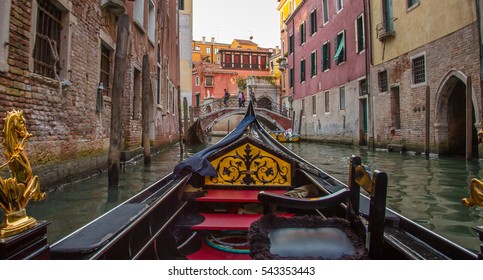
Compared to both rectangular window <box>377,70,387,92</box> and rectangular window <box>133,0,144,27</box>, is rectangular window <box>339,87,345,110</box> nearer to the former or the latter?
rectangular window <box>377,70,387,92</box>

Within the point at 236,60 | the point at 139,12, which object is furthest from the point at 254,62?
the point at 139,12

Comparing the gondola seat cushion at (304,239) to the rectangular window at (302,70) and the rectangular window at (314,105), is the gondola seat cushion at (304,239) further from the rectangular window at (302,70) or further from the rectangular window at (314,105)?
the rectangular window at (302,70)

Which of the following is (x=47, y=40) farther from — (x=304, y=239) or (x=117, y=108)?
(x=304, y=239)

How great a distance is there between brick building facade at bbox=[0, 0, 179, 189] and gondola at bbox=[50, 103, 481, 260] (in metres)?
1.77

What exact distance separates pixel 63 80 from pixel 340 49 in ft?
34.1

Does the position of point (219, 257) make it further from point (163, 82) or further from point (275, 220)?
point (163, 82)

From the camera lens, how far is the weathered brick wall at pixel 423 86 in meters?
6.20

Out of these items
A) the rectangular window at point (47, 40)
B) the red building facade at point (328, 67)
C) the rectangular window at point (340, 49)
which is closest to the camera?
the rectangular window at point (47, 40)

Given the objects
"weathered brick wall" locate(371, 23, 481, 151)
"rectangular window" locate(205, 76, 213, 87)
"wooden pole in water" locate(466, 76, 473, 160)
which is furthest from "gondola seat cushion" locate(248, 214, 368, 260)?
"rectangular window" locate(205, 76, 213, 87)

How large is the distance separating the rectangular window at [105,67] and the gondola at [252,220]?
3544 millimetres

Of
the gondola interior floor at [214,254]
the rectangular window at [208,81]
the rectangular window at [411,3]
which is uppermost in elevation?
the rectangular window at [208,81]

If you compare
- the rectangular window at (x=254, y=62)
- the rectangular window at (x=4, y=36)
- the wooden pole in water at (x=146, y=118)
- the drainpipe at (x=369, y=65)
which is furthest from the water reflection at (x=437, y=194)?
the rectangular window at (x=254, y=62)

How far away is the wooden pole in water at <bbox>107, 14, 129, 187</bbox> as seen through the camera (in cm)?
404
